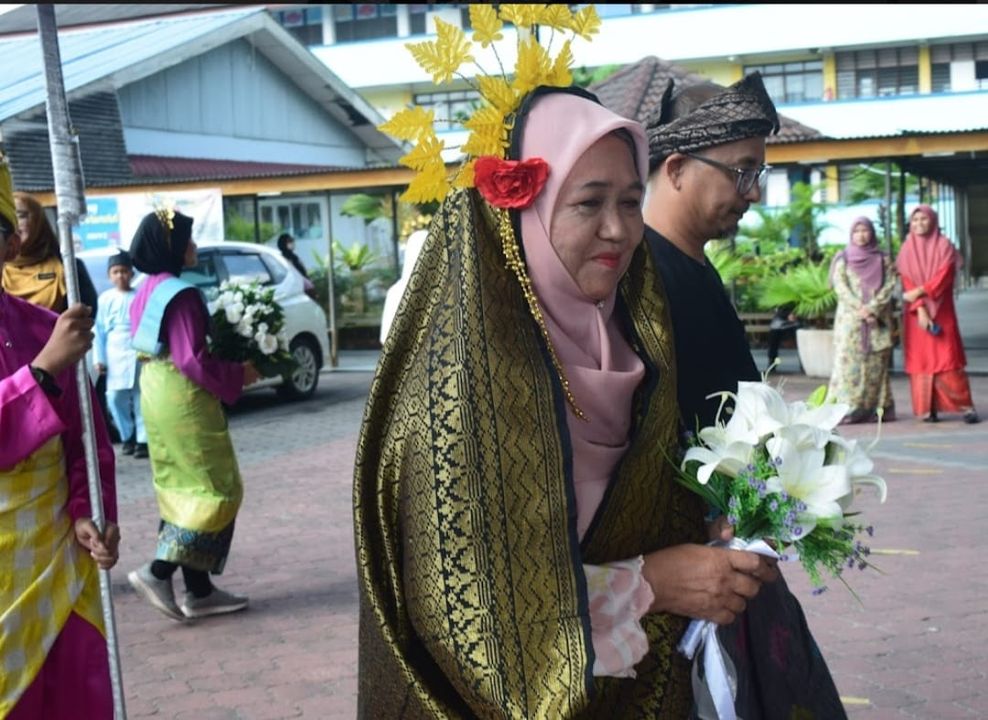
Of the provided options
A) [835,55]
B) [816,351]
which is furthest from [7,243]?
[835,55]

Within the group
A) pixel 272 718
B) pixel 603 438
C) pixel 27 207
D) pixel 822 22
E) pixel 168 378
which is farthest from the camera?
pixel 822 22

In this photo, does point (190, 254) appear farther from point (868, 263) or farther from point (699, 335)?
point (868, 263)

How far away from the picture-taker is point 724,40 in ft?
137

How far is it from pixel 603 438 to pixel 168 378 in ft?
14.5

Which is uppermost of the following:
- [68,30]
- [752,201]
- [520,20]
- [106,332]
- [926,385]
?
[68,30]

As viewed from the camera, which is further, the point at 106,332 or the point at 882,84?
the point at 882,84

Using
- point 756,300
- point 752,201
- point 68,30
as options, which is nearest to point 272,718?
point 752,201

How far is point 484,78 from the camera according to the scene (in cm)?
249

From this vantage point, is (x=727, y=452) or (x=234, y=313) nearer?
(x=727, y=452)

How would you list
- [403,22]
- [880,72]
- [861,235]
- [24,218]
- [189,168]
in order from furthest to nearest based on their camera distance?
[403,22] → [880,72] → [189,168] → [861,235] → [24,218]

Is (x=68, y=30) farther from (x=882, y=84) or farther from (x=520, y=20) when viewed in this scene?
(x=520, y=20)

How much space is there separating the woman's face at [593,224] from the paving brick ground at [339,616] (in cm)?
281

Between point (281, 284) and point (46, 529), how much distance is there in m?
12.5

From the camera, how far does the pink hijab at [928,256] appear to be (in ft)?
41.5
